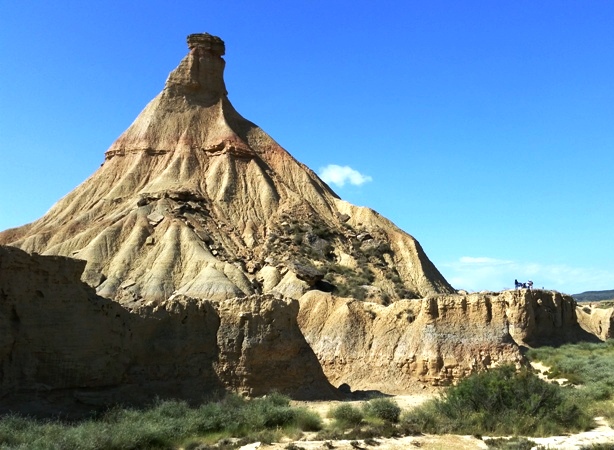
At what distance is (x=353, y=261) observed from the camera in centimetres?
5903

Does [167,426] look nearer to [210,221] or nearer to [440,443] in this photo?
[440,443]

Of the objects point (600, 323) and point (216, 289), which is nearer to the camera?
point (216, 289)

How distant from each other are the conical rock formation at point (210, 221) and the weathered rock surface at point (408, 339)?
15681mm

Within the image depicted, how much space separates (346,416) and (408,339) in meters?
10.9

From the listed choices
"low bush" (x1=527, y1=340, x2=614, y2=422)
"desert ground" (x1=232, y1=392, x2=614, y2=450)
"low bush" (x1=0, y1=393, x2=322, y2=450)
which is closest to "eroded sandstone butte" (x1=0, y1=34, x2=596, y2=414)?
"low bush" (x1=0, y1=393, x2=322, y2=450)

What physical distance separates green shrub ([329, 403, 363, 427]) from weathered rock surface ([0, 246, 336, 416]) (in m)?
3.56

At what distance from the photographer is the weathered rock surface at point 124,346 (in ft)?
52.7

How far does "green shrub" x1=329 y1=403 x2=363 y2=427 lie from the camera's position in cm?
1740

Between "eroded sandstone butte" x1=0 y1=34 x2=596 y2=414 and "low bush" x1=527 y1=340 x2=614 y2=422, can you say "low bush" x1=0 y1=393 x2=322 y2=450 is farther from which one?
"low bush" x1=527 y1=340 x2=614 y2=422

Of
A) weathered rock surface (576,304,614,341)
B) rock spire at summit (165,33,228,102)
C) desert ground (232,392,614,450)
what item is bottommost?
desert ground (232,392,614,450)

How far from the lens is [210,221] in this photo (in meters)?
58.8

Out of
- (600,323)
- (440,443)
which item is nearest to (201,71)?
(600,323)

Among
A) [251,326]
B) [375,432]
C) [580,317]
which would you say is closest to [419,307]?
[251,326]

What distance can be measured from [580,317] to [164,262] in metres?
30.9
